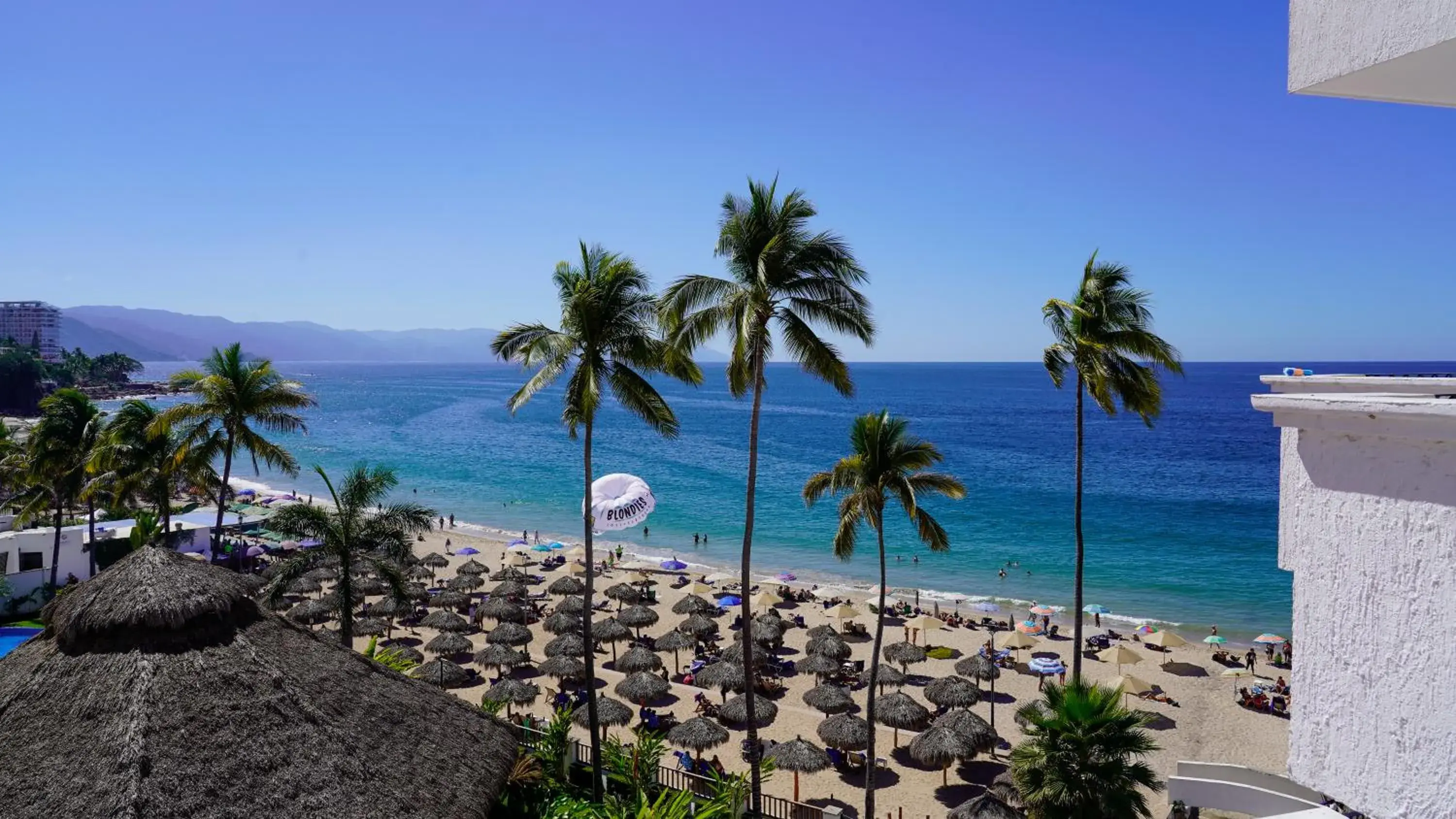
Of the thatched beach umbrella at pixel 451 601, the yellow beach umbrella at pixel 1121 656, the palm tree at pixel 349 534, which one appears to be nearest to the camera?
the palm tree at pixel 349 534

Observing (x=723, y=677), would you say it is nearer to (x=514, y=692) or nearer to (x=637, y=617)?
(x=514, y=692)

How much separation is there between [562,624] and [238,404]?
40.3 feet

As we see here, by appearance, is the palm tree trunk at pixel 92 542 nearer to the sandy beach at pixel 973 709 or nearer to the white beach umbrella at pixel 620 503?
the sandy beach at pixel 973 709

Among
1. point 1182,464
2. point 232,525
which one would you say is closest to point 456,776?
point 232,525

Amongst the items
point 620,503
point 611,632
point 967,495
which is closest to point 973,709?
point 611,632

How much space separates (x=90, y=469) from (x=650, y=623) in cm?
1806

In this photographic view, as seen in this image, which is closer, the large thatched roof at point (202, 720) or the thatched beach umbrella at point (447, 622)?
the large thatched roof at point (202, 720)

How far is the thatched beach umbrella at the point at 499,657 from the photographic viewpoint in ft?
84.1

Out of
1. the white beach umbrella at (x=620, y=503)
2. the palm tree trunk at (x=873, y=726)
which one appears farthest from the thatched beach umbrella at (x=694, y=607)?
the palm tree trunk at (x=873, y=726)

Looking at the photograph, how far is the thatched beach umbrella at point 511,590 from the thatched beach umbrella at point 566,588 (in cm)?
104

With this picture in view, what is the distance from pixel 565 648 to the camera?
2591 cm

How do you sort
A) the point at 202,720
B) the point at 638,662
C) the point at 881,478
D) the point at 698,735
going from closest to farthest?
the point at 202,720 < the point at 881,478 < the point at 698,735 < the point at 638,662

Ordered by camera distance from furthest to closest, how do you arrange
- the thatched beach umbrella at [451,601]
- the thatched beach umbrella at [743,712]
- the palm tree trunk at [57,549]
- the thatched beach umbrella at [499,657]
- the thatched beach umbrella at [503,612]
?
the thatched beach umbrella at [451,601], the thatched beach umbrella at [503,612], the palm tree trunk at [57,549], the thatched beach umbrella at [499,657], the thatched beach umbrella at [743,712]

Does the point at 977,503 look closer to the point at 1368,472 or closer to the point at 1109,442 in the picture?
the point at 1109,442
